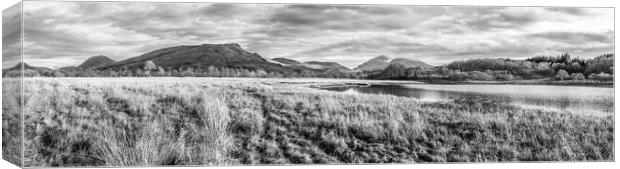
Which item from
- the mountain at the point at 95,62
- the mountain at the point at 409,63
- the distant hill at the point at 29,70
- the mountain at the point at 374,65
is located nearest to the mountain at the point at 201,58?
the mountain at the point at 95,62

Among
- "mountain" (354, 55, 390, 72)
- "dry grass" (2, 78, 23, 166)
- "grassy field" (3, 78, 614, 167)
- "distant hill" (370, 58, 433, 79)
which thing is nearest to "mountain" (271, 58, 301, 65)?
"grassy field" (3, 78, 614, 167)

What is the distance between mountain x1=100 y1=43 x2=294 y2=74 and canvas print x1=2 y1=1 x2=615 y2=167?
24 millimetres

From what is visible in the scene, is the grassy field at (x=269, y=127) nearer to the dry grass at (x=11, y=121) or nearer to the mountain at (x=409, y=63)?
the dry grass at (x=11, y=121)

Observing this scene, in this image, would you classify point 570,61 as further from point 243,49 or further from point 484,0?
point 243,49

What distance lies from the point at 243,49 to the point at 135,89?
75.0 inches

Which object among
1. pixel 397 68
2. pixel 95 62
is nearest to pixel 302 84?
pixel 397 68

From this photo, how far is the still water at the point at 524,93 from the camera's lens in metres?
14.4

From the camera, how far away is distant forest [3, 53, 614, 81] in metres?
14.0

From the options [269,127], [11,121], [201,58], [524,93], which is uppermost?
[201,58]

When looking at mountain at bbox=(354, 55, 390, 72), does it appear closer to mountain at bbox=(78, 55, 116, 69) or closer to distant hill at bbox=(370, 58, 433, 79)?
distant hill at bbox=(370, 58, 433, 79)

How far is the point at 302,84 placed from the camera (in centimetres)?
1412

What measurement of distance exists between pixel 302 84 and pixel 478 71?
3.18 metres

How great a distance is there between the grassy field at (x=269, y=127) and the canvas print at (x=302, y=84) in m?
0.02

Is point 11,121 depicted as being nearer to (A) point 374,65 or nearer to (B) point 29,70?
(B) point 29,70
